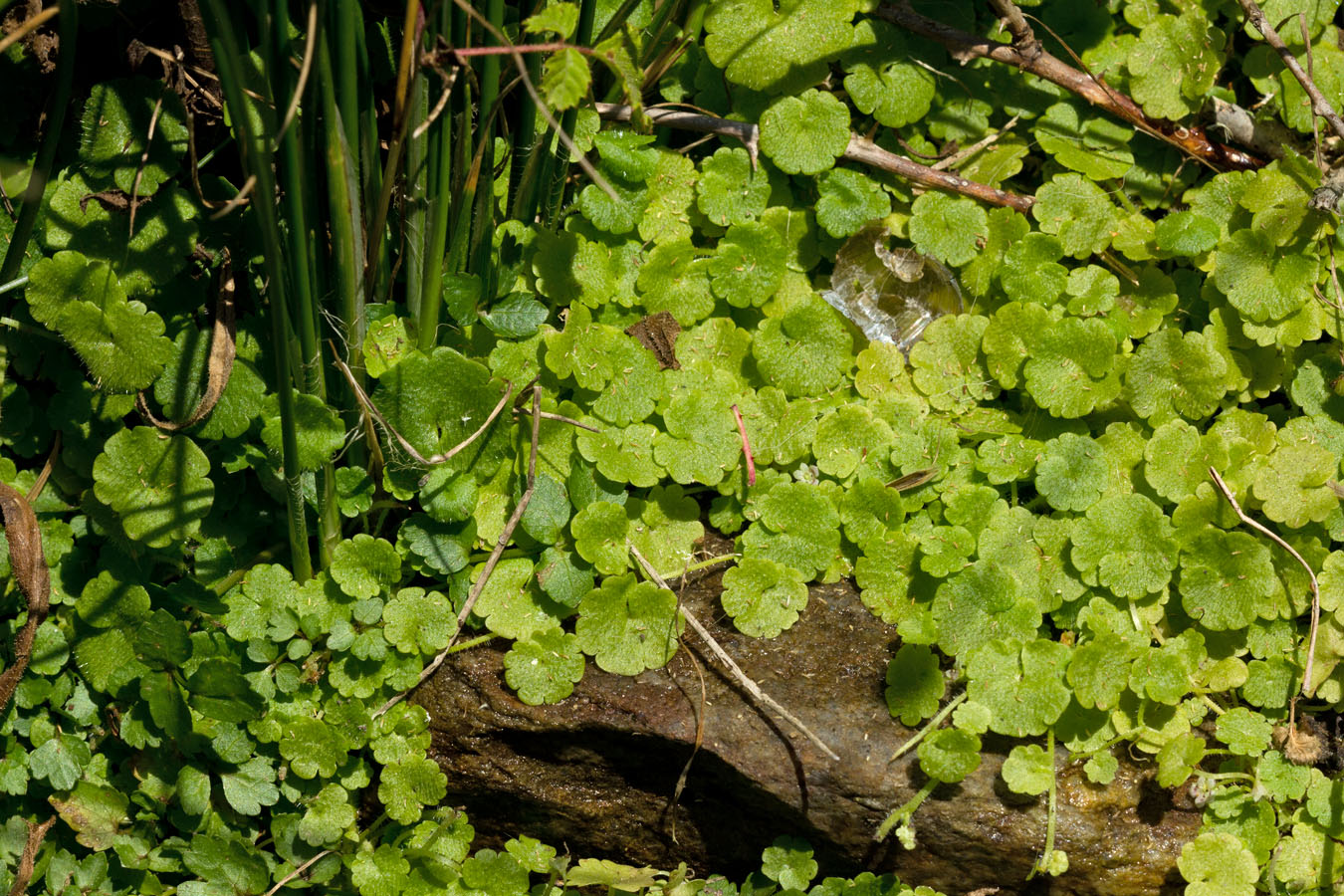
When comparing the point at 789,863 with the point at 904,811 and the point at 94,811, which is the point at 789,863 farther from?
the point at 94,811

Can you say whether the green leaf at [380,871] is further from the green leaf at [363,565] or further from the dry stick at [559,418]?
the dry stick at [559,418]

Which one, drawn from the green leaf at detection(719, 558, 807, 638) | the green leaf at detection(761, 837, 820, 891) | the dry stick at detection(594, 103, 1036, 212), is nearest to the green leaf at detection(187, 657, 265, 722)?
the green leaf at detection(719, 558, 807, 638)

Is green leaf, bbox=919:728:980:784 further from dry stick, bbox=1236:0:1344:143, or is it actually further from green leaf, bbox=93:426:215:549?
dry stick, bbox=1236:0:1344:143

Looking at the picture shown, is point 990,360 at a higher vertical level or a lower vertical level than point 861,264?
lower

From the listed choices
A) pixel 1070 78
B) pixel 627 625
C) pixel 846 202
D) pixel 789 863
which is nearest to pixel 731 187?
pixel 846 202

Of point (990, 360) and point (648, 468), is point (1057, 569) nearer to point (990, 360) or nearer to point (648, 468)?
point (990, 360)

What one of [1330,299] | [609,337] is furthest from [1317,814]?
[609,337]

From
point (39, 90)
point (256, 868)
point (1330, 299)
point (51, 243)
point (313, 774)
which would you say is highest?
point (39, 90)
